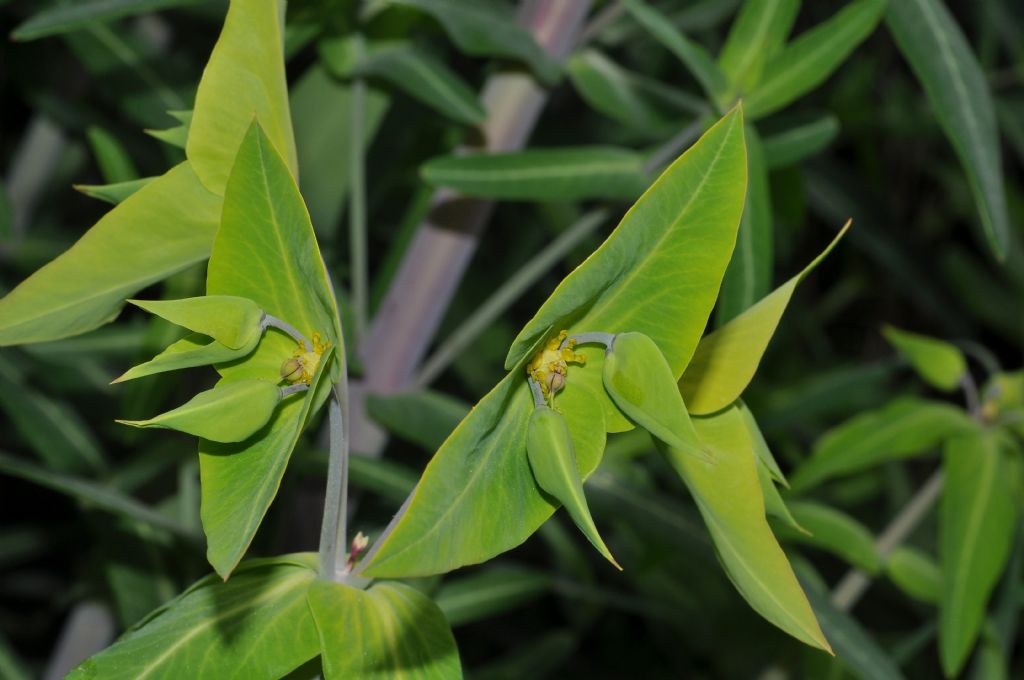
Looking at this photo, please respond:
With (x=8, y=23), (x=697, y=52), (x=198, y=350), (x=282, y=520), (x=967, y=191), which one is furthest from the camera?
(x=967, y=191)

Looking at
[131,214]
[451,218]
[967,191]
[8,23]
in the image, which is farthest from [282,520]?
[967,191]

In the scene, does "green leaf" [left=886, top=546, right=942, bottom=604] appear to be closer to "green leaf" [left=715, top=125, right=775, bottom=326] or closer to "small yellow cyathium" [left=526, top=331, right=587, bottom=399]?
"green leaf" [left=715, top=125, right=775, bottom=326]

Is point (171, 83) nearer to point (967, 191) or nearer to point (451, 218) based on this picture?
point (451, 218)

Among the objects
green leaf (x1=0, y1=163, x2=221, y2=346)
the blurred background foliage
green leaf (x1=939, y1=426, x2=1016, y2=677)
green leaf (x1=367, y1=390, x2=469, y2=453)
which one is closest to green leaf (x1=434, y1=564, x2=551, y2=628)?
the blurred background foliage

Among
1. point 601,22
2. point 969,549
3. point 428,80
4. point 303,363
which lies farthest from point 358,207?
point 969,549

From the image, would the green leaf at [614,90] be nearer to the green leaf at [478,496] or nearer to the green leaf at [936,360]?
the green leaf at [936,360]
